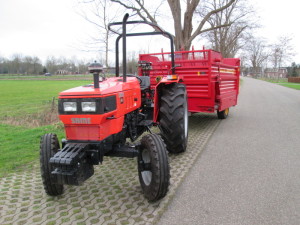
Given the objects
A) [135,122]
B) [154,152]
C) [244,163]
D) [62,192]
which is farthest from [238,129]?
[62,192]

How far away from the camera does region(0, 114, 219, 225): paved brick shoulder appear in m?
2.64

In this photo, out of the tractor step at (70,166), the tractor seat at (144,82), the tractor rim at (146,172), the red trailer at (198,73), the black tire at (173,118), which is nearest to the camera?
the tractor step at (70,166)

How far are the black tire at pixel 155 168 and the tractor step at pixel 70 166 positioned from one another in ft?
2.32

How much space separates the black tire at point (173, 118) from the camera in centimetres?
407

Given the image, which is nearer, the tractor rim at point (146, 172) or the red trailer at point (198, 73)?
the tractor rim at point (146, 172)

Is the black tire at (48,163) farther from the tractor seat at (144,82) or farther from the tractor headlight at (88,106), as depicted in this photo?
the tractor seat at (144,82)

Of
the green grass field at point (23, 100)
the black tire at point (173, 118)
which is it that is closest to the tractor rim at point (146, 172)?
the black tire at point (173, 118)

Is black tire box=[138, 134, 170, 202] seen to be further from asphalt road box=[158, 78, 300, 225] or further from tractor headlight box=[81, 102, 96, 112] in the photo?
tractor headlight box=[81, 102, 96, 112]

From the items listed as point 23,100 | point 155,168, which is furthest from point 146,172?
point 23,100

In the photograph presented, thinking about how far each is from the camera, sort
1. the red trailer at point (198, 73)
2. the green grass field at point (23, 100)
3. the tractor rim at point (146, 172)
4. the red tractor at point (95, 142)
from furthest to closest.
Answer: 1. the green grass field at point (23, 100)
2. the red trailer at point (198, 73)
3. the tractor rim at point (146, 172)
4. the red tractor at point (95, 142)

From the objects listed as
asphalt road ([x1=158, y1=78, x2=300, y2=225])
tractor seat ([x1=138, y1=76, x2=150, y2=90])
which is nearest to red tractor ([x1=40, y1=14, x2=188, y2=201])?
asphalt road ([x1=158, y1=78, x2=300, y2=225])

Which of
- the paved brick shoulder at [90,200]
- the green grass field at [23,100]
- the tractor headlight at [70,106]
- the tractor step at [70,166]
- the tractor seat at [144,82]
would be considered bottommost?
the paved brick shoulder at [90,200]

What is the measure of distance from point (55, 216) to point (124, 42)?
208cm

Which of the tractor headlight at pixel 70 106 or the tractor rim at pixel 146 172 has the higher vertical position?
the tractor headlight at pixel 70 106
